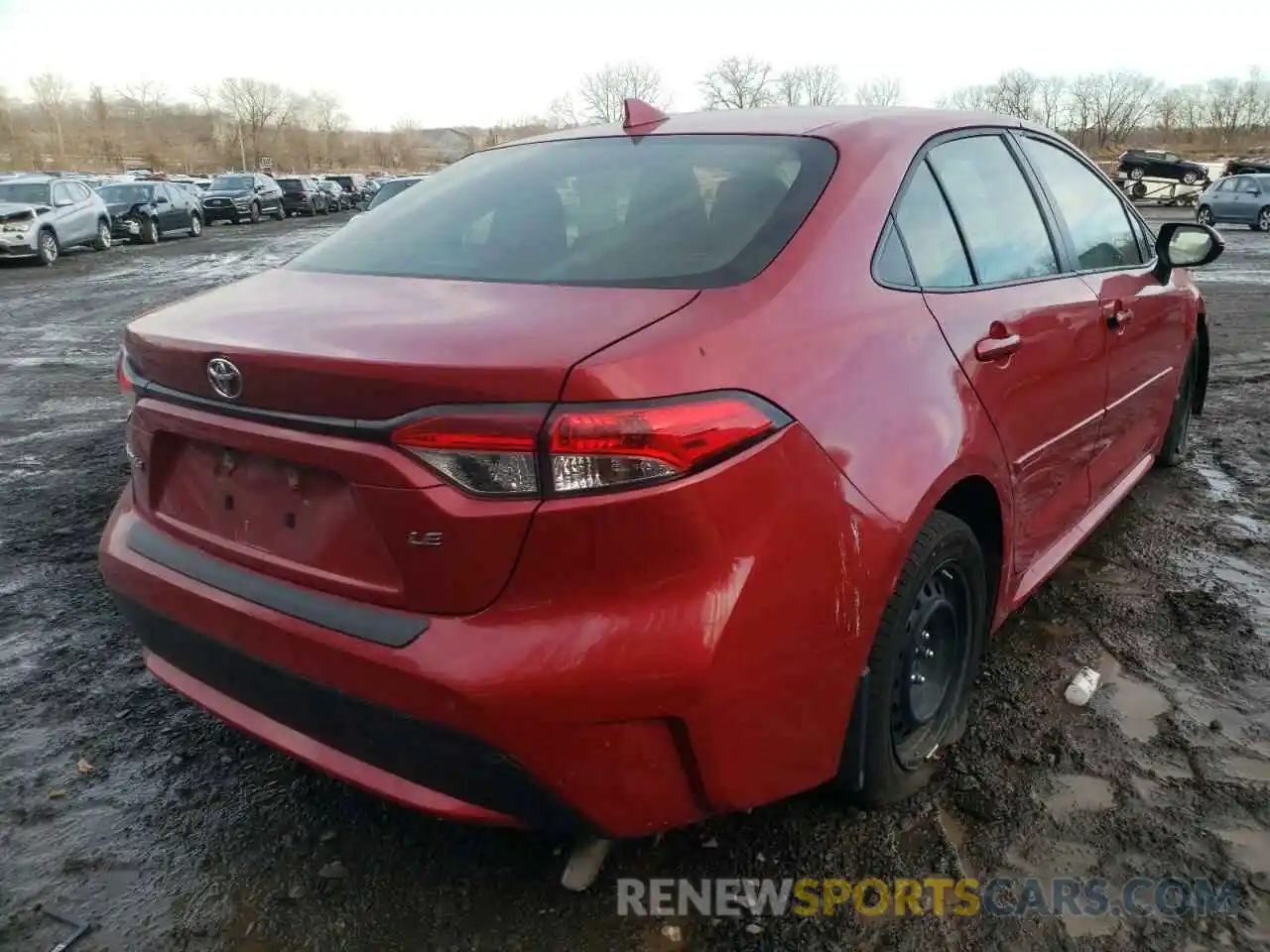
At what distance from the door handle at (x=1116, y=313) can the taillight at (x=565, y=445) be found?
6.89 feet

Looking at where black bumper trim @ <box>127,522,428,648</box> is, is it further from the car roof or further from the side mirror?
the side mirror

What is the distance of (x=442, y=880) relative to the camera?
2.20m

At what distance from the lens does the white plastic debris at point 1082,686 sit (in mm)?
2895

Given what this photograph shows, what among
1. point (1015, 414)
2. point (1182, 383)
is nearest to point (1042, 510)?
point (1015, 414)

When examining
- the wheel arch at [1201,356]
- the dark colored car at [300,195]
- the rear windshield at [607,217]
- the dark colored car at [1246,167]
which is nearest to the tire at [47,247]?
the dark colored car at [300,195]

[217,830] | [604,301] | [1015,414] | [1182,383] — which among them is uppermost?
[604,301]

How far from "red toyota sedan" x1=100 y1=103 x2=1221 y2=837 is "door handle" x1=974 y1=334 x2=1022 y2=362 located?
0.04 feet

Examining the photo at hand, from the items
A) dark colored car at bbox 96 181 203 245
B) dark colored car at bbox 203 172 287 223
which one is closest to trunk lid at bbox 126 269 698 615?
dark colored car at bbox 96 181 203 245

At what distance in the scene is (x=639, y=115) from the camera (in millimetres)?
2924

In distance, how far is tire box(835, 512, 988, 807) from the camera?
2137 millimetres

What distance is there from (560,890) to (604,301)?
1302 mm

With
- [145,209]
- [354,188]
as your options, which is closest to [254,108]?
[354,188]

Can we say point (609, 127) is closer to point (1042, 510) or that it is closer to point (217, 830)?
point (1042, 510)

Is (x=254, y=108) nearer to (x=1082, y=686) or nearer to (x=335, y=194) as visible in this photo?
(x=335, y=194)
